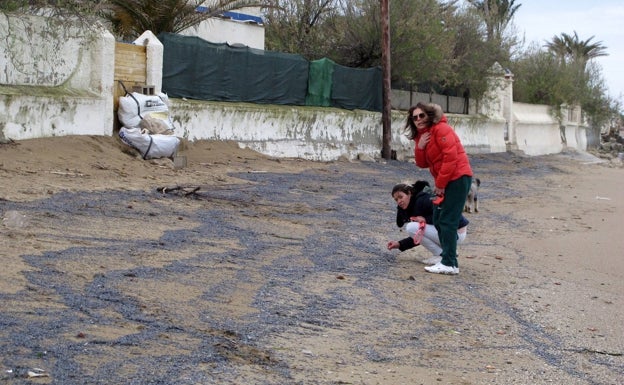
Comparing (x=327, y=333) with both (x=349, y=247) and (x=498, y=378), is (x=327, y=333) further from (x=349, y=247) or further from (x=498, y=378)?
(x=349, y=247)

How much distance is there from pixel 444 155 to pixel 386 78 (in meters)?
18.4

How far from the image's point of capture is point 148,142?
17641 millimetres

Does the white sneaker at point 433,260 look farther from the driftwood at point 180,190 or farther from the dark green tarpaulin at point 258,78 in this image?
the dark green tarpaulin at point 258,78

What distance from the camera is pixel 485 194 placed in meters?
21.9

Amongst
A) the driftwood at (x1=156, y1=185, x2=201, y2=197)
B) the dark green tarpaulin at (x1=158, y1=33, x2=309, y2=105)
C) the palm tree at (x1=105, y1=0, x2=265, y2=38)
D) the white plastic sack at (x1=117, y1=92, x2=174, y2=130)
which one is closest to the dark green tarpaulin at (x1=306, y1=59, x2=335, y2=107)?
the dark green tarpaulin at (x1=158, y1=33, x2=309, y2=105)

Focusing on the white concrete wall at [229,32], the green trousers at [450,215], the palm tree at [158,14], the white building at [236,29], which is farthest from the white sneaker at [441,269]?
the white building at [236,29]

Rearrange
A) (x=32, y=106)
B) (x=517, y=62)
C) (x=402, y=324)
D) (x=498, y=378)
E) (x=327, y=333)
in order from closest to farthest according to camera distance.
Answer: (x=498, y=378), (x=327, y=333), (x=402, y=324), (x=32, y=106), (x=517, y=62)

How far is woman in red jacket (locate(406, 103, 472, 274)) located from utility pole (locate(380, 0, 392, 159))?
701 inches

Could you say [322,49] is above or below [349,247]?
above

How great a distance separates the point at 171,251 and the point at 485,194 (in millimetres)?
13026

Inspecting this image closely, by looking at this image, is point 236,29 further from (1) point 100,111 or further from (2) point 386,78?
(1) point 100,111

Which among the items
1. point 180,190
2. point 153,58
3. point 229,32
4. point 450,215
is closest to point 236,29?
point 229,32

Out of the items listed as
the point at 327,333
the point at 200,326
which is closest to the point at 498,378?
the point at 327,333

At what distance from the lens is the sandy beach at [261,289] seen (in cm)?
643
